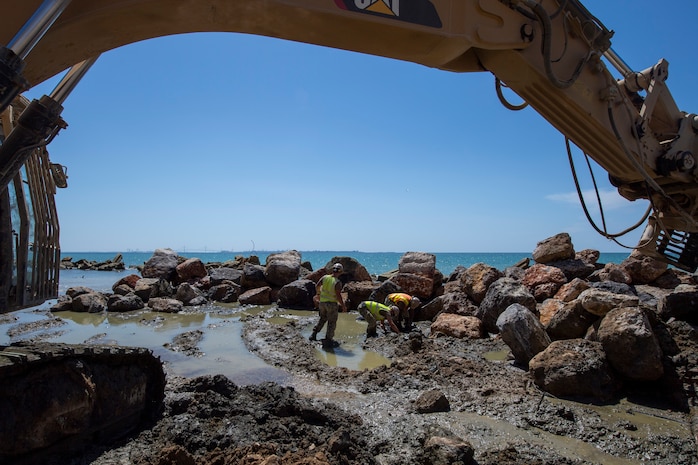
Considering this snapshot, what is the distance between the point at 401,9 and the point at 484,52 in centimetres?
103

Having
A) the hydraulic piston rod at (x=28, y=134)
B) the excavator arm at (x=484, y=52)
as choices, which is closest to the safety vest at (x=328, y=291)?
the excavator arm at (x=484, y=52)

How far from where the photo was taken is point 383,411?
5.05 meters

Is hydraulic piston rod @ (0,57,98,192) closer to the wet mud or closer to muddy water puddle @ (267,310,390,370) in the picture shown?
the wet mud

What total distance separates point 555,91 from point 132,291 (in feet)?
46.2

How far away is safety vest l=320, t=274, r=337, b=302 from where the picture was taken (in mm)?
9352

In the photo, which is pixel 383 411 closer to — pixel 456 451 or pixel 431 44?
pixel 456 451

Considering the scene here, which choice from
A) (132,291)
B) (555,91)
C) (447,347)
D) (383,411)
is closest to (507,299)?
(447,347)

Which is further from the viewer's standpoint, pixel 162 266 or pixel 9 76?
pixel 162 266

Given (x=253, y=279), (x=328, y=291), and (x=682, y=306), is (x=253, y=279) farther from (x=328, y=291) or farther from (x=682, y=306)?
(x=682, y=306)

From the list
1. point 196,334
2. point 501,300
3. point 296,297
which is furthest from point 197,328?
point 501,300

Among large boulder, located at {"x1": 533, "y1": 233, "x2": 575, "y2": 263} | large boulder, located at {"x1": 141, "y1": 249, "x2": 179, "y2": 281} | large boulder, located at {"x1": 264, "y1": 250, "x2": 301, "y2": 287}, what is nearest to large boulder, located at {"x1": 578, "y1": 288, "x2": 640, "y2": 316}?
large boulder, located at {"x1": 533, "y1": 233, "x2": 575, "y2": 263}

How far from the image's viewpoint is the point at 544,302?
9.45 meters

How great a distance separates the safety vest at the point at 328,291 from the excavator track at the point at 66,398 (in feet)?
16.4

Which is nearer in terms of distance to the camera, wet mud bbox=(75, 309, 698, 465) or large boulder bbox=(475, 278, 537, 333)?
wet mud bbox=(75, 309, 698, 465)
